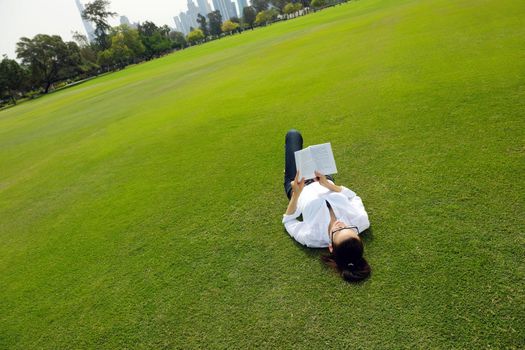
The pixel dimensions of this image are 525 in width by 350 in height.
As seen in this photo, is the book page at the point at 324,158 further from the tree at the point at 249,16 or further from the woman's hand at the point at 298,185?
the tree at the point at 249,16

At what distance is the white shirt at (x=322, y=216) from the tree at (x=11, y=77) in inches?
2813

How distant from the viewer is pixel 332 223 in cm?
386

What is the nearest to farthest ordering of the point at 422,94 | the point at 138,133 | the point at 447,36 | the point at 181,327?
the point at 181,327 < the point at 422,94 < the point at 138,133 < the point at 447,36

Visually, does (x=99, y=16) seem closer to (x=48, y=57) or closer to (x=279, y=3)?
(x=48, y=57)

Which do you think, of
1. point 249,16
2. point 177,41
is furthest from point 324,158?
point 249,16

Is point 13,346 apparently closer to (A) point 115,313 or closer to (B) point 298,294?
(A) point 115,313

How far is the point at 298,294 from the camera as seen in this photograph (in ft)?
11.7

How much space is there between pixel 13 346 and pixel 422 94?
29.7ft

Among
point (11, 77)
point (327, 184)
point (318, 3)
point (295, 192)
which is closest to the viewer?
point (327, 184)

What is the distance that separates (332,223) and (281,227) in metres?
1.03

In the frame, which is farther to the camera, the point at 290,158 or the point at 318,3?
the point at 318,3

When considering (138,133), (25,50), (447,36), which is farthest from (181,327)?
(25,50)

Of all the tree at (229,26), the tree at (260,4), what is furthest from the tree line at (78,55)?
the tree at (260,4)

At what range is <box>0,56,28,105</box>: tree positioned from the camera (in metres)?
57.8
